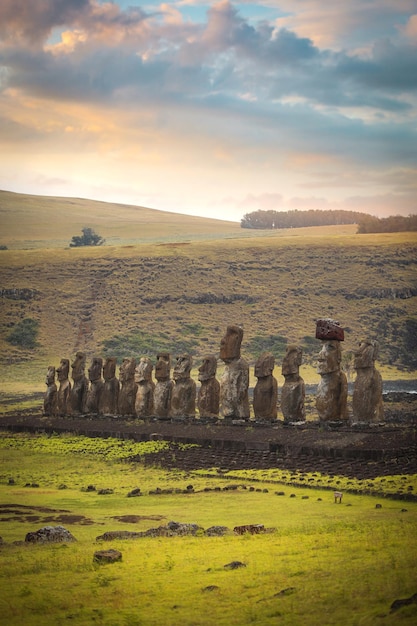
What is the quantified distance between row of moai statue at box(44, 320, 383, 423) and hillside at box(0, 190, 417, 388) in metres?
26.6

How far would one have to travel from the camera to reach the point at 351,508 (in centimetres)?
1747

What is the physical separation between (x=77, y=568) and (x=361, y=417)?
1569 centimetres

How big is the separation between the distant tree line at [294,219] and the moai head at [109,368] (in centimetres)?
11216

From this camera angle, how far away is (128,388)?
36.4m

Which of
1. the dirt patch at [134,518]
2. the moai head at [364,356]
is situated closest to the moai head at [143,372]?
the moai head at [364,356]

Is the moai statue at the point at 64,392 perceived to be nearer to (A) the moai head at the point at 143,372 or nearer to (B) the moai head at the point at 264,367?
(A) the moai head at the point at 143,372

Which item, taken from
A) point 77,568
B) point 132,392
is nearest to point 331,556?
point 77,568

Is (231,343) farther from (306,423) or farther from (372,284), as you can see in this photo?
(372,284)

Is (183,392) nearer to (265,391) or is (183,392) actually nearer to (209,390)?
(209,390)

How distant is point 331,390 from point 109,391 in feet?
38.7

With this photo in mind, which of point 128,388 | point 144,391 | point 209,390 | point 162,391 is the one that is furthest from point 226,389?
point 128,388

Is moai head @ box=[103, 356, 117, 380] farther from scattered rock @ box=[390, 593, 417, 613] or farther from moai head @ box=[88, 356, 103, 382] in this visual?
scattered rock @ box=[390, 593, 417, 613]

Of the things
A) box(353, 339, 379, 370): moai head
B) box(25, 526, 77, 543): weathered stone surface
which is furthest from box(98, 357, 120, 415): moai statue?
box(25, 526, 77, 543): weathered stone surface

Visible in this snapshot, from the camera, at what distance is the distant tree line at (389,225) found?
10256 centimetres
